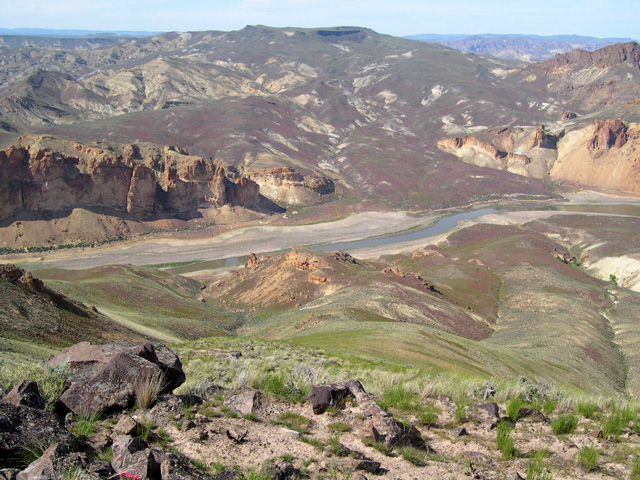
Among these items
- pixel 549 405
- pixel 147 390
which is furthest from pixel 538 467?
pixel 147 390

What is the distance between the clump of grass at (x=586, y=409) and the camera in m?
11.6

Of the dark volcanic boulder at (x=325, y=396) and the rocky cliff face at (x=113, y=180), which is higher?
the dark volcanic boulder at (x=325, y=396)

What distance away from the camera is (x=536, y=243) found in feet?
279

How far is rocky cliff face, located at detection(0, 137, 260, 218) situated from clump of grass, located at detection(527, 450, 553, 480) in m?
90.1

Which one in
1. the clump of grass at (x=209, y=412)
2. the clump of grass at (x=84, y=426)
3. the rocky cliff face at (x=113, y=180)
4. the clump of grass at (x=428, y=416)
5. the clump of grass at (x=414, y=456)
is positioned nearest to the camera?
the clump of grass at (x=84, y=426)

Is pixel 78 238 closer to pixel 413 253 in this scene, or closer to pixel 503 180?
pixel 413 253

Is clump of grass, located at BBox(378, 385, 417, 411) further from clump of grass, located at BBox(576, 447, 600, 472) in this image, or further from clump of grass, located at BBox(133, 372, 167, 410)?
clump of grass, located at BBox(133, 372, 167, 410)

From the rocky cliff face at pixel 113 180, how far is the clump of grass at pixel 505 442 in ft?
293

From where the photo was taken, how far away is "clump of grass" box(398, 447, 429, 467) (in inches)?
352

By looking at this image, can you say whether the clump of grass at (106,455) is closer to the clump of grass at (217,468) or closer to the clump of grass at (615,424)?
the clump of grass at (217,468)

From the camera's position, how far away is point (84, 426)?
26.8 ft

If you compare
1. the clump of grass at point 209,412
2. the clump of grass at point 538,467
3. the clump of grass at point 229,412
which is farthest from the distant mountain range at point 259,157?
the clump of grass at point 538,467

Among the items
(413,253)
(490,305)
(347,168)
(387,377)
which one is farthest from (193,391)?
(347,168)

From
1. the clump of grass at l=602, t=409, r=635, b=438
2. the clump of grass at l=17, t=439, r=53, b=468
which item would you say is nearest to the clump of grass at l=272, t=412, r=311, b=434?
the clump of grass at l=17, t=439, r=53, b=468
